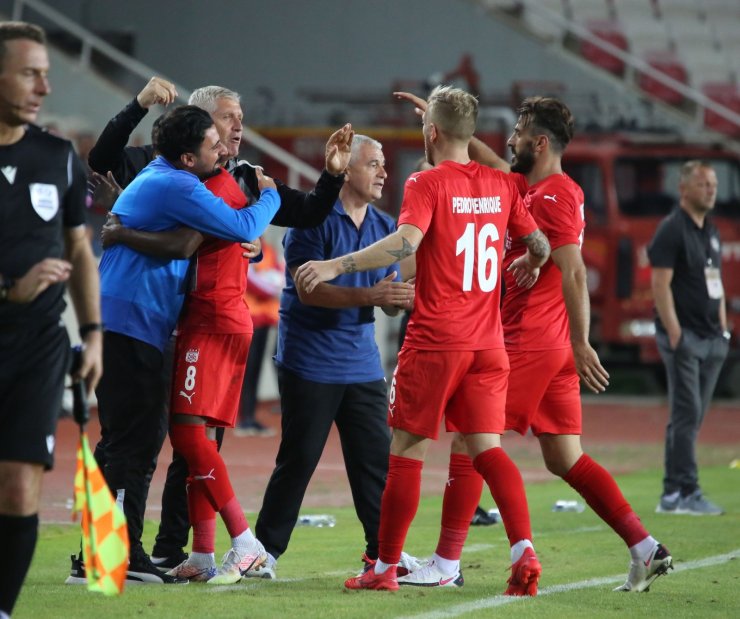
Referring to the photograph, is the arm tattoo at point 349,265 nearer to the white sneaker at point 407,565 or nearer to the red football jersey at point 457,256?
the red football jersey at point 457,256

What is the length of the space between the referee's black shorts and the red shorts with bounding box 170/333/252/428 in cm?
154

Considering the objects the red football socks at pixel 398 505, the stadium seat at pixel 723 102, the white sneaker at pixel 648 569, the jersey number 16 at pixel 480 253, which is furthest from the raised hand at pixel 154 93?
the stadium seat at pixel 723 102

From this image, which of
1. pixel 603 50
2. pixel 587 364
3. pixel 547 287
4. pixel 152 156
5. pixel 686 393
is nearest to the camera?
pixel 587 364

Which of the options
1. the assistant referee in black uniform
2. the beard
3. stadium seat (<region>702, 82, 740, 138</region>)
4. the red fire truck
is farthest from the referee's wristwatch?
stadium seat (<region>702, 82, 740, 138</region>)

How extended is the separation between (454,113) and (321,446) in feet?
5.73

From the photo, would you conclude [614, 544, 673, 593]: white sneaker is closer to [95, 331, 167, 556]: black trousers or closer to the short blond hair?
the short blond hair

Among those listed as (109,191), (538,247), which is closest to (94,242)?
(109,191)

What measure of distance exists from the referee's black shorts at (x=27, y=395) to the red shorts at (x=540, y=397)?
248 cm

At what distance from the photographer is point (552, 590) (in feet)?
20.5

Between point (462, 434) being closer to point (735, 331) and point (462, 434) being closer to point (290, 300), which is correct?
point (290, 300)

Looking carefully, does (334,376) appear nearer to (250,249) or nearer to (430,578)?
(250,249)

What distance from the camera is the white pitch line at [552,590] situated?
5.60m

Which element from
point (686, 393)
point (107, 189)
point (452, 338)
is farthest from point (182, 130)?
point (686, 393)

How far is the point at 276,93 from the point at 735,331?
31.5ft
